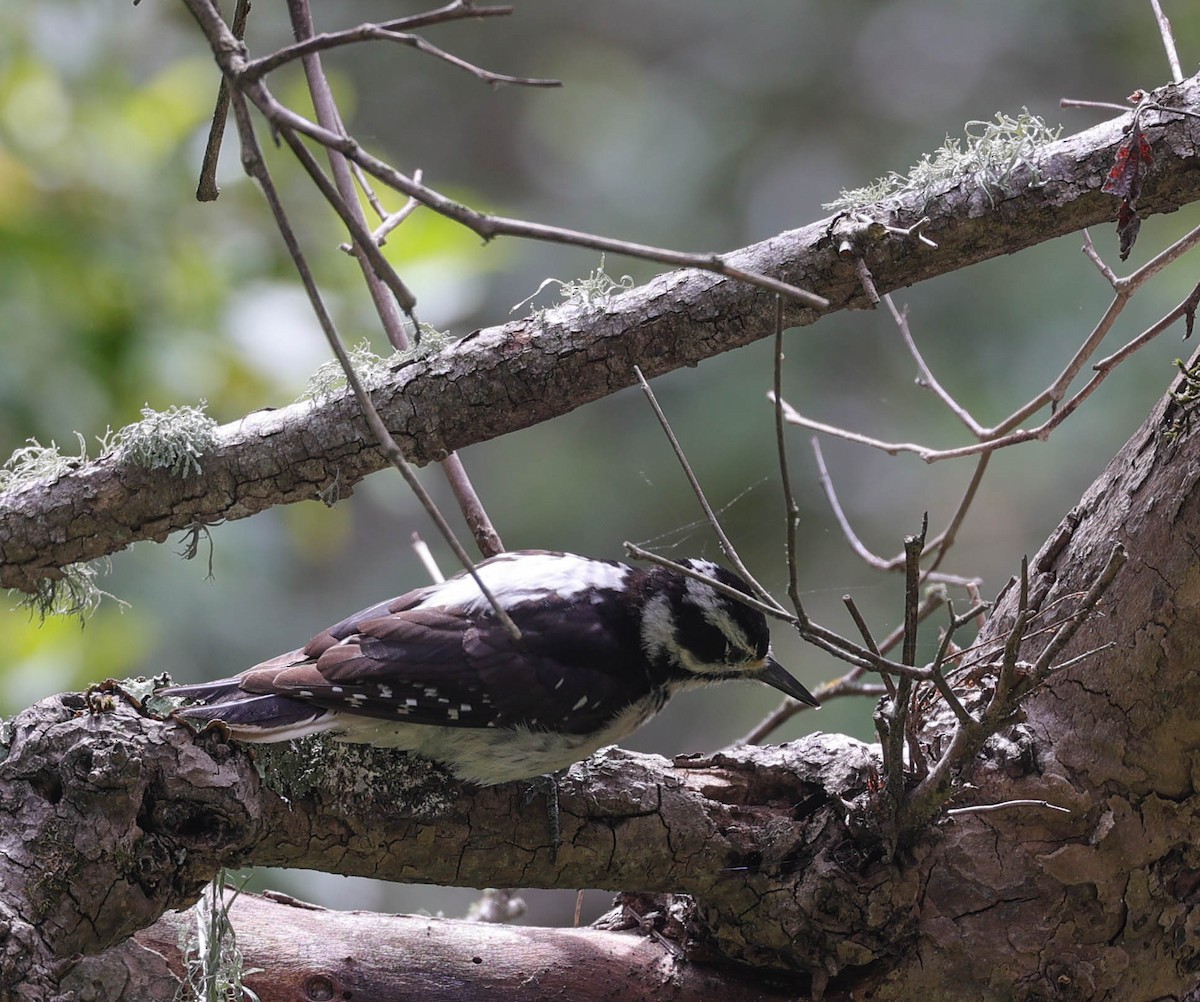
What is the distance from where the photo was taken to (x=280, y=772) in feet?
5.85

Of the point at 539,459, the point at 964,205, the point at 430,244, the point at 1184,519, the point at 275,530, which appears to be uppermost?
the point at 539,459

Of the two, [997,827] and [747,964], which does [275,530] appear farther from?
[997,827]

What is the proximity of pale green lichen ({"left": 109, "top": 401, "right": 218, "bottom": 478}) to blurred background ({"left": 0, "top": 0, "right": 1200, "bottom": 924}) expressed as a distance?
3.74 feet

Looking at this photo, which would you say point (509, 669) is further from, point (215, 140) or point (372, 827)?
point (215, 140)

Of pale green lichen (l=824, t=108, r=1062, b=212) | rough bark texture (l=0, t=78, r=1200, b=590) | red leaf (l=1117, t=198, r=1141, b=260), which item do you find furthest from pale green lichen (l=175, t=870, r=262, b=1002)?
red leaf (l=1117, t=198, r=1141, b=260)

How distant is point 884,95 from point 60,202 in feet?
18.8

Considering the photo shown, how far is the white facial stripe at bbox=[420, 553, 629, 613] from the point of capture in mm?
2078

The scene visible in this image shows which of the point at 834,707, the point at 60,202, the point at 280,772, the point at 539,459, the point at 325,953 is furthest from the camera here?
the point at 539,459

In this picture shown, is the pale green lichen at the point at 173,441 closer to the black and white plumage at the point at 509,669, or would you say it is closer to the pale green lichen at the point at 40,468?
the pale green lichen at the point at 40,468

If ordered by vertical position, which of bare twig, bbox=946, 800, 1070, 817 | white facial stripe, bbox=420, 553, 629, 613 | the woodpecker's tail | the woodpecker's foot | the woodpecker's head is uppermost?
white facial stripe, bbox=420, 553, 629, 613

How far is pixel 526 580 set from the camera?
218 centimetres

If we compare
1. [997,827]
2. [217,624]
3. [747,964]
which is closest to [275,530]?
[217,624]

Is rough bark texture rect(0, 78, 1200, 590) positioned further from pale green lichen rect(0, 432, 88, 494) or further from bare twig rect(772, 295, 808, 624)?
bare twig rect(772, 295, 808, 624)

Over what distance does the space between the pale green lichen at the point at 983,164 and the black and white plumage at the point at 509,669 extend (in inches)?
29.0
